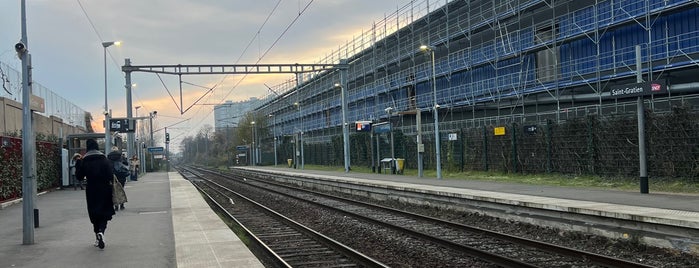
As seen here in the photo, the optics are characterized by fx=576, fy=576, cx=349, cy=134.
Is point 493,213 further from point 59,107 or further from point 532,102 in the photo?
point 59,107

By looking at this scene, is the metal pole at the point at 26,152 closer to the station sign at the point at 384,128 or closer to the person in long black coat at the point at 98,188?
the person in long black coat at the point at 98,188

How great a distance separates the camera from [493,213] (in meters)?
15.0

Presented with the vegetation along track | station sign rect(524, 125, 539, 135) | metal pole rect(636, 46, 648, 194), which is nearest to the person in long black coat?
the vegetation along track

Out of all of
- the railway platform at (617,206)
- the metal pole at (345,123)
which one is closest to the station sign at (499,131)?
the railway platform at (617,206)

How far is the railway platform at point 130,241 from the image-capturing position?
8.51 metres

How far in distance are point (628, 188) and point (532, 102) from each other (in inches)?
639

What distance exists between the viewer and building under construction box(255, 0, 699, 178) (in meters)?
25.3

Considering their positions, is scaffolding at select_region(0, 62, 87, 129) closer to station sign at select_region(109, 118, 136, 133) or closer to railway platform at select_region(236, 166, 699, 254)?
station sign at select_region(109, 118, 136, 133)

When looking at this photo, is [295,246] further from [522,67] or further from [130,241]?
[522,67]

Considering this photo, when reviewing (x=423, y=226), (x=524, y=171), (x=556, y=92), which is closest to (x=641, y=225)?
(x=423, y=226)

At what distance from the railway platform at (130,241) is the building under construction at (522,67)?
38.8 ft

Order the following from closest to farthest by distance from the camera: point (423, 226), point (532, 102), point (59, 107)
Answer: point (423, 226), point (532, 102), point (59, 107)

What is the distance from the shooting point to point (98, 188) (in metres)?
9.48

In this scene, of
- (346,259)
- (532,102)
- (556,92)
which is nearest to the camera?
(346,259)
